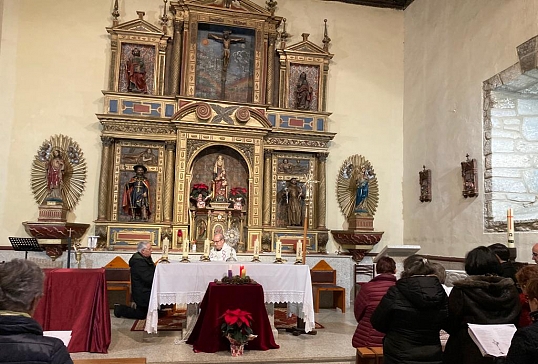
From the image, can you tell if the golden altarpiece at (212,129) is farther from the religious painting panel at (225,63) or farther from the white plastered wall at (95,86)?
the white plastered wall at (95,86)

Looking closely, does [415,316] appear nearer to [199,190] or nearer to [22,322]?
[22,322]

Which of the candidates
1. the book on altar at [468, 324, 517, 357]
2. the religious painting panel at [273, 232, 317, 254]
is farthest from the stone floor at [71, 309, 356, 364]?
the religious painting panel at [273, 232, 317, 254]

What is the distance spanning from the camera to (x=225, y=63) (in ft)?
35.7

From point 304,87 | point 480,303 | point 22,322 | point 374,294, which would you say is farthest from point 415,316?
point 304,87

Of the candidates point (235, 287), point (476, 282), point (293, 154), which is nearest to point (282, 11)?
point (293, 154)

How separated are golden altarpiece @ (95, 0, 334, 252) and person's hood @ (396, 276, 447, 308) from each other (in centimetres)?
653

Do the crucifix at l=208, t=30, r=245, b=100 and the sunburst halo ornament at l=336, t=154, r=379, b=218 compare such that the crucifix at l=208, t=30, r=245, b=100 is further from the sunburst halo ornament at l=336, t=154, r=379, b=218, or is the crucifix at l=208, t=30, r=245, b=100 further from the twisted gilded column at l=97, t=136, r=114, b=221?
the sunburst halo ornament at l=336, t=154, r=379, b=218

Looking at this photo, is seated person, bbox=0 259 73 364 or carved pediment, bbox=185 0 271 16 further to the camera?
carved pediment, bbox=185 0 271 16

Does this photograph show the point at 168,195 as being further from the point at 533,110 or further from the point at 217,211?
the point at 533,110

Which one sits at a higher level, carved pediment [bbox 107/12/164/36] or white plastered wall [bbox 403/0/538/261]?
carved pediment [bbox 107/12/164/36]

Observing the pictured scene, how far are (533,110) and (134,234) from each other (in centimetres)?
803

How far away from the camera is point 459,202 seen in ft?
30.0

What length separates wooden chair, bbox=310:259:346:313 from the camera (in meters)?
9.36

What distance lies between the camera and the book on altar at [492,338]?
3039 millimetres
